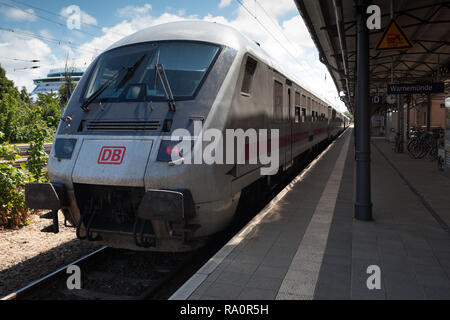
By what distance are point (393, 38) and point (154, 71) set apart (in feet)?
14.5

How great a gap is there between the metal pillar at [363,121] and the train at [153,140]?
188 cm

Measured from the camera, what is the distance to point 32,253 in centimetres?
528

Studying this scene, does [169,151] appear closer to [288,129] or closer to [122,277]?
[122,277]

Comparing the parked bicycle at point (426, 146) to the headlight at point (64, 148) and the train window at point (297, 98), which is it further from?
the headlight at point (64, 148)

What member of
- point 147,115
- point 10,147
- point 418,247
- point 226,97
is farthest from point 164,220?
point 10,147

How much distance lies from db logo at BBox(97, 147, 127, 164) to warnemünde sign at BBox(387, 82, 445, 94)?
986 cm

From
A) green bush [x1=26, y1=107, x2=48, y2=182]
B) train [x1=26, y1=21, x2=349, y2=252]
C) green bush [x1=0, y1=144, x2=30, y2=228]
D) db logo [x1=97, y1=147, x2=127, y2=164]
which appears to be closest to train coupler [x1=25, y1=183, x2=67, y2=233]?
train [x1=26, y1=21, x2=349, y2=252]

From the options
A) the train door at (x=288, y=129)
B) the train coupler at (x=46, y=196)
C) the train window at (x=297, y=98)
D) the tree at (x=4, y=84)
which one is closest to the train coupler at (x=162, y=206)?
the train coupler at (x=46, y=196)

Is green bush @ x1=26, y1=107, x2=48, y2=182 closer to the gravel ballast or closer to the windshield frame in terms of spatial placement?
the gravel ballast

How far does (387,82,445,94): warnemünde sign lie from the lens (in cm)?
1096

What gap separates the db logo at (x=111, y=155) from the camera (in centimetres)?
408

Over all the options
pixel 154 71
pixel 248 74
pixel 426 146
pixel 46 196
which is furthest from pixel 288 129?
pixel 426 146

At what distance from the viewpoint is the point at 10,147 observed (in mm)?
6680
